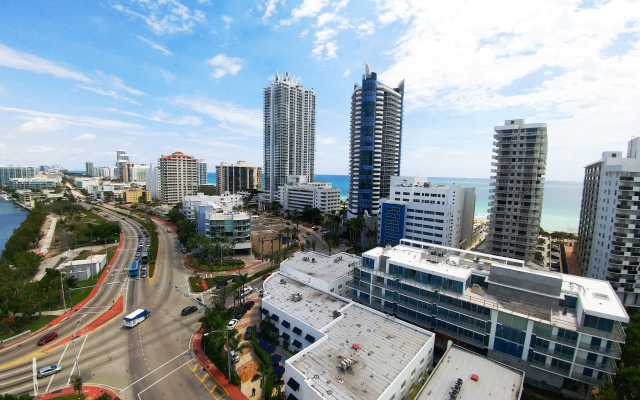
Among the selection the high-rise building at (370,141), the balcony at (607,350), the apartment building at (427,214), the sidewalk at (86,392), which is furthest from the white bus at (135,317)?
the high-rise building at (370,141)

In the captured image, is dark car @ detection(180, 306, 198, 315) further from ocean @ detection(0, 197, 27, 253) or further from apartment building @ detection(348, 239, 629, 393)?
ocean @ detection(0, 197, 27, 253)

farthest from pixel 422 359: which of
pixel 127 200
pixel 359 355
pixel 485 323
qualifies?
pixel 127 200

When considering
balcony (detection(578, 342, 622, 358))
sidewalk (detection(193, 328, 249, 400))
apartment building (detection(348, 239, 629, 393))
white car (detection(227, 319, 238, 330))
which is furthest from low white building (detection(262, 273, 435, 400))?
balcony (detection(578, 342, 622, 358))

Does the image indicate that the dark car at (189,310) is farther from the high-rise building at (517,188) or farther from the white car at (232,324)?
the high-rise building at (517,188)

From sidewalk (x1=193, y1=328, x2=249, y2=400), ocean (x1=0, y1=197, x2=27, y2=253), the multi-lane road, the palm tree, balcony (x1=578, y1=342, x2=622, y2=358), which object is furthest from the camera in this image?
ocean (x1=0, y1=197, x2=27, y2=253)

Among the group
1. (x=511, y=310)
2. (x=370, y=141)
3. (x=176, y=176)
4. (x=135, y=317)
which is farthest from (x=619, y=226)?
(x=176, y=176)

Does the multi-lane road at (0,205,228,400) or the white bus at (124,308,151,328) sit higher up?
the white bus at (124,308,151,328)

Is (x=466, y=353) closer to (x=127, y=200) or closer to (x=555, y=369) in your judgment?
(x=555, y=369)
